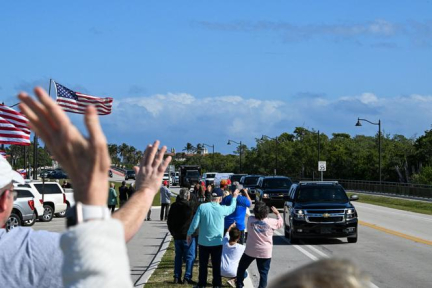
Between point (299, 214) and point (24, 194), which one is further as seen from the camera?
point (24, 194)

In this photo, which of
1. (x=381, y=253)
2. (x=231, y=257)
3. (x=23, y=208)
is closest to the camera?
(x=231, y=257)

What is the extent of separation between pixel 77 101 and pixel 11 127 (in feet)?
8.34

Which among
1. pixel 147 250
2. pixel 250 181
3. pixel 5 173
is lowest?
pixel 147 250

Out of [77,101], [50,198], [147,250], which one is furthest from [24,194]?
[147,250]

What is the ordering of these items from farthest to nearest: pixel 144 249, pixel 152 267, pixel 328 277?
pixel 144 249
pixel 152 267
pixel 328 277

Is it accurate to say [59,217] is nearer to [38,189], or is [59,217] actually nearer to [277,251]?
[38,189]

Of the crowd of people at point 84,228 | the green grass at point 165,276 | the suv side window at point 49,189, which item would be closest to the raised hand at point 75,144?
the crowd of people at point 84,228

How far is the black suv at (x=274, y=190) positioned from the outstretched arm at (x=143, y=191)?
32.7 metres

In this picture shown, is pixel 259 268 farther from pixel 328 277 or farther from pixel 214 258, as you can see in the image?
pixel 328 277

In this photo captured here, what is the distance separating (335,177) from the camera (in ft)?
286

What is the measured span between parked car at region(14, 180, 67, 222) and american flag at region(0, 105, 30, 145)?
7.68 meters

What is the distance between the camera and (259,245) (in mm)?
12094

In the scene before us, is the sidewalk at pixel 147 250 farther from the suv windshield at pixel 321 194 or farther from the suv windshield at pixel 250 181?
the suv windshield at pixel 250 181

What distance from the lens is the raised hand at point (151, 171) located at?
3156 millimetres
